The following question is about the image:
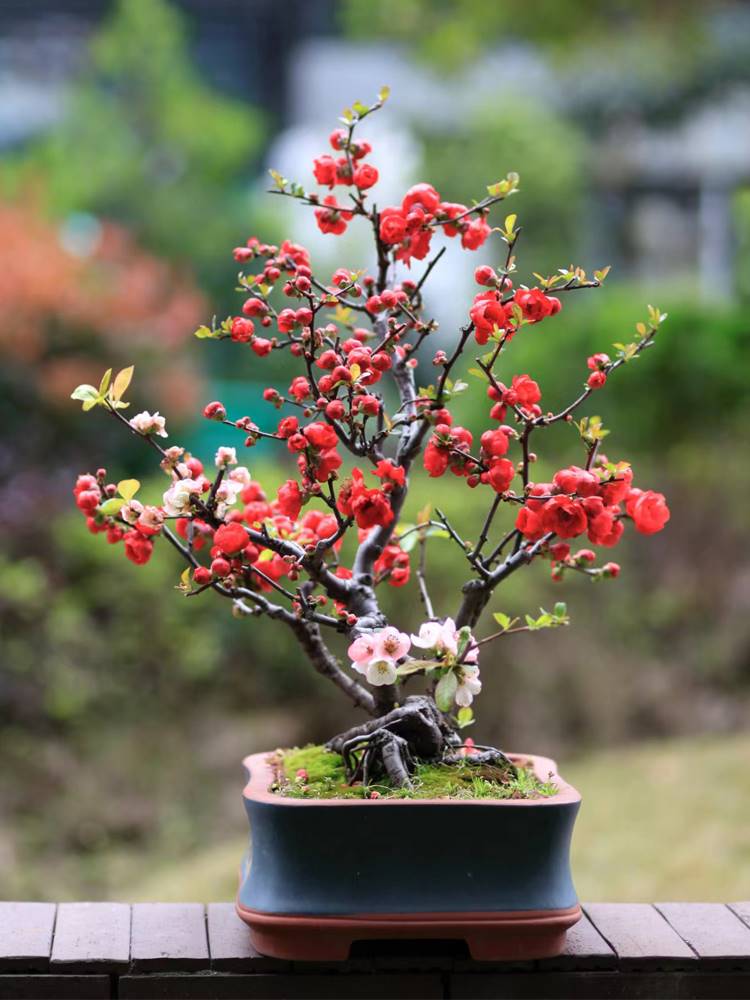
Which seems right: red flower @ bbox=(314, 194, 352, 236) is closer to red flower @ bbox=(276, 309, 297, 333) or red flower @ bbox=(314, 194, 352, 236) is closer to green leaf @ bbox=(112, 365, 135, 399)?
red flower @ bbox=(276, 309, 297, 333)

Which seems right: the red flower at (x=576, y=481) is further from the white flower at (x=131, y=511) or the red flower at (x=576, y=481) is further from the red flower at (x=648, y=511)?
the white flower at (x=131, y=511)

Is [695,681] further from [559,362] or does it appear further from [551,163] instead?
[551,163]

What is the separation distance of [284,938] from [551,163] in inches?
267

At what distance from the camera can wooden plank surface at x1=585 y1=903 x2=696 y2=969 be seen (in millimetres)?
1051

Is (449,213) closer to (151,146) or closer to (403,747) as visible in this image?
(403,747)

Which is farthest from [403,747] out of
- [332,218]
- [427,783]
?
[332,218]

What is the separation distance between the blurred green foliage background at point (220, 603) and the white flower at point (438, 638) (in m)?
1.60

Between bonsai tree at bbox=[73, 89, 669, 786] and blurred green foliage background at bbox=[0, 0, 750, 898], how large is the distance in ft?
4.93

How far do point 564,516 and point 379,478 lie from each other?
0.60 ft

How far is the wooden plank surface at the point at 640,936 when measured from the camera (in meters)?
1.05

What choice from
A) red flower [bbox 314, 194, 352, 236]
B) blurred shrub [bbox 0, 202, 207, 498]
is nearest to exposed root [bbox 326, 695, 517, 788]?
red flower [bbox 314, 194, 352, 236]

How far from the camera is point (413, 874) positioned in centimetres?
101

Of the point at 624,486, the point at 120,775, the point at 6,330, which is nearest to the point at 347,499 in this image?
the point at 624,486

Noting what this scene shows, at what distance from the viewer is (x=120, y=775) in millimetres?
3023
